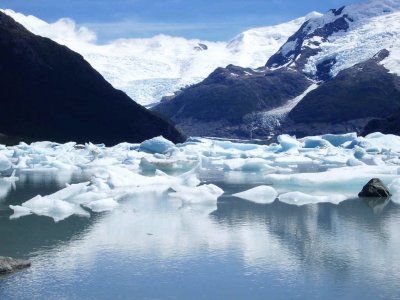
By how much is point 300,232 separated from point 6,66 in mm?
89601

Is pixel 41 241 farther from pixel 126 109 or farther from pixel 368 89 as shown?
pixel 368 89

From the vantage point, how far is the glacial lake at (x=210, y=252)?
12.3m

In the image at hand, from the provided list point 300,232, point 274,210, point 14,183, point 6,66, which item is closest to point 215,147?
point 14,183

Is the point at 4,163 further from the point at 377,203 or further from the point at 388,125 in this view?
the point at 388,125

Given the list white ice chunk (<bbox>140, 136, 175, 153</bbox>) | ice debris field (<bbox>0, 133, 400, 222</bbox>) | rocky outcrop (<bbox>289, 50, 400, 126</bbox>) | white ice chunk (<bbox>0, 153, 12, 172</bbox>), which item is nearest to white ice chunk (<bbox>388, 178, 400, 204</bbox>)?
ice debris field (<bbox>0, 133, 400, 222</bbox>)

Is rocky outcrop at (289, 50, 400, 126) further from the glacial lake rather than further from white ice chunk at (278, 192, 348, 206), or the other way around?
the glacial lake

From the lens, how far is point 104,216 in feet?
67.9

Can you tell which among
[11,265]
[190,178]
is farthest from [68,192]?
[11,265]

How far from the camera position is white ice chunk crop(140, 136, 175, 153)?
56875 millimetres

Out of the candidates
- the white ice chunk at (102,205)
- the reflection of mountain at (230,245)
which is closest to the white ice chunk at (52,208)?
the white ice chunk at (102,205)

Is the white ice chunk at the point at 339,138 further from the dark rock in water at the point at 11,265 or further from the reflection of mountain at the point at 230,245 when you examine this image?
the dark rock in water at the point at 11,265

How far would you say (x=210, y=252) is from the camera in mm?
15367

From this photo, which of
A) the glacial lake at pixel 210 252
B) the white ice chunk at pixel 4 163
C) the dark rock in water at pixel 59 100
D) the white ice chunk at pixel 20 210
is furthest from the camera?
the dark rock in water at pixel 59 100

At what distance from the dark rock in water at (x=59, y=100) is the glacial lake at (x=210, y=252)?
7439cm
